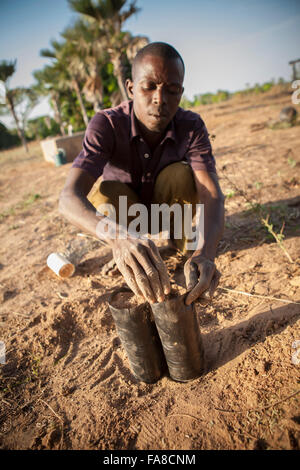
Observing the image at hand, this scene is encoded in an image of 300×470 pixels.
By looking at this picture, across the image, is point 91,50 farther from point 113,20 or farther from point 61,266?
point 61,266

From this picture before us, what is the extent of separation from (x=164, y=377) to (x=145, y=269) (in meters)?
0.70

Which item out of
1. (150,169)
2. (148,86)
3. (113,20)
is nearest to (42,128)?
(113,20)

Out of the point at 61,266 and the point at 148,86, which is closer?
the point at 148,86

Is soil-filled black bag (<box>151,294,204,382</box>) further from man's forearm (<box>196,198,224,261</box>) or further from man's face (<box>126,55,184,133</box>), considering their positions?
man's face (<box>126,55,184,133</box>)

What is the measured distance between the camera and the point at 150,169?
2385 mm

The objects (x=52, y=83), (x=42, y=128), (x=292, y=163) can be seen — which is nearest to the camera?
(x=292, y=163)

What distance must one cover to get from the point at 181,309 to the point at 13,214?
430 centimetres

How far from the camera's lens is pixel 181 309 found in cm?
131

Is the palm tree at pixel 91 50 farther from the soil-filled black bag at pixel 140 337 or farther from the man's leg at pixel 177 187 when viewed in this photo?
the soil-filled black bag at pixel 140 337

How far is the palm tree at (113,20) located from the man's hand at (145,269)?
14545mm

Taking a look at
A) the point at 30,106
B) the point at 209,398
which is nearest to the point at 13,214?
the point at 209,398

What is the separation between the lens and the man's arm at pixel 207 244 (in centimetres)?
138

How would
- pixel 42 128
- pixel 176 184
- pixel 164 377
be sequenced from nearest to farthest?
pixel 164 377 < pixel 176 184 < pixel 42 128
